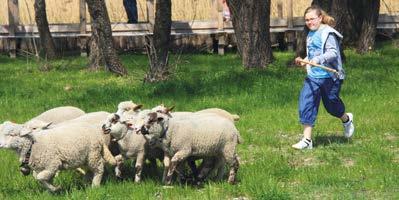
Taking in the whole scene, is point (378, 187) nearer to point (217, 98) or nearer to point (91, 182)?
point (91, 182)

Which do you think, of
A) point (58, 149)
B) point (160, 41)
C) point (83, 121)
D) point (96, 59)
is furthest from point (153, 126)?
point (96, 59)

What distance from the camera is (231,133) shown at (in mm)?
7133

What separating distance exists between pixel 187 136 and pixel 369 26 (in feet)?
41.0

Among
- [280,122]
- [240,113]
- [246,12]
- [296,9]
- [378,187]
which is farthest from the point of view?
[296,9]

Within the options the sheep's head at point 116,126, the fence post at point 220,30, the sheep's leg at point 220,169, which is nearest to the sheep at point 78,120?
the sheep's head at point 116,126

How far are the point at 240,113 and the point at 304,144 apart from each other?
2588 millimetres

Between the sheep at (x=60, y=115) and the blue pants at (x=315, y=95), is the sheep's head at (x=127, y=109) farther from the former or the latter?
the blue pants at (x=315, y=95)

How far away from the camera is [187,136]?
703cm

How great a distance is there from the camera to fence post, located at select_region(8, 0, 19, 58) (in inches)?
854

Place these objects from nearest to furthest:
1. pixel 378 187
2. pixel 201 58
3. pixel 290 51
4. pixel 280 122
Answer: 1. pixel 378 187
2. pixel 280 122
3. pixel 201 58
4. pixel 290 51

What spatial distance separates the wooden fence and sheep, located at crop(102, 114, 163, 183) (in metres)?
13.6

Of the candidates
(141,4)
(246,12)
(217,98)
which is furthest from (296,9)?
(217,98)

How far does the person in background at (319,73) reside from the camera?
8.85 meters

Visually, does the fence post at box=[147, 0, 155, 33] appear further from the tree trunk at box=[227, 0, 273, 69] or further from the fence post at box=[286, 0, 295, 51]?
the tree trunk at box=[227, 0, 273, 69]
